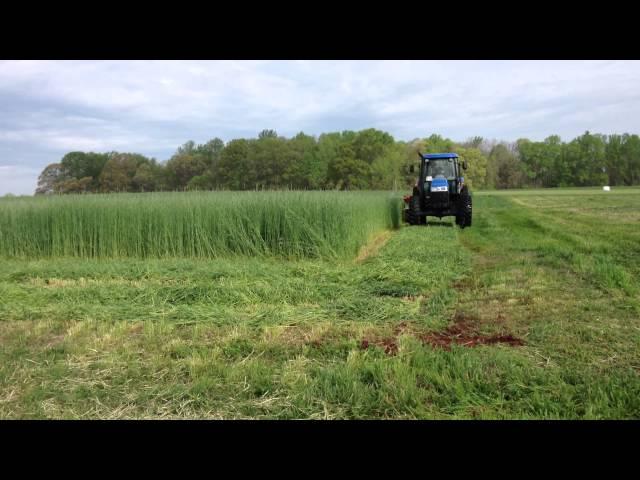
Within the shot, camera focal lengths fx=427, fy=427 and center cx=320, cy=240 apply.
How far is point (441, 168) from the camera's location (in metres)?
15.2

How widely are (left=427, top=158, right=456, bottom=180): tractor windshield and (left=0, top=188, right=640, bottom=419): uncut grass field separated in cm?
613

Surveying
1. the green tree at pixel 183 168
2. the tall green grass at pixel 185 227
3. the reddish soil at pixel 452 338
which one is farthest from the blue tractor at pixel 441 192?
the green tree at pixel 183 168

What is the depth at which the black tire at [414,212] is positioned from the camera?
1520 cm

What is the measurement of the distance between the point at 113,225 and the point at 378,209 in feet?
28.8

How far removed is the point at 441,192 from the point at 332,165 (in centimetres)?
3120

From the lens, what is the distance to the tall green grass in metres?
9.48

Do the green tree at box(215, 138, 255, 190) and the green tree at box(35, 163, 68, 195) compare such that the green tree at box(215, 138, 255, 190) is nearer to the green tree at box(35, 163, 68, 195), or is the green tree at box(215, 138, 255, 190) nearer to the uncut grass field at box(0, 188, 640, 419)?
the green tree at box(35, 163, 68, 195)

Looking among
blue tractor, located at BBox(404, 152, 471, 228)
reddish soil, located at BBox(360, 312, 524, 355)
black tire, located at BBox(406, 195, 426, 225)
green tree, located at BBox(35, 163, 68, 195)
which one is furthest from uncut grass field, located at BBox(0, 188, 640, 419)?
green tree, located at BBox(35, 163, 68, 195)

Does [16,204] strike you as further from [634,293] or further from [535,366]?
[634,293]

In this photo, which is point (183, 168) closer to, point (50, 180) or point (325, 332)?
point (50, 180)

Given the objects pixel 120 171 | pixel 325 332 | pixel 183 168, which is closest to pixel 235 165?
pixel 183 168

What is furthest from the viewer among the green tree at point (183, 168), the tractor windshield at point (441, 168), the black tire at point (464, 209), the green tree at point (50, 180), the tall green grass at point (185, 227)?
the green tree at point (183, 168)

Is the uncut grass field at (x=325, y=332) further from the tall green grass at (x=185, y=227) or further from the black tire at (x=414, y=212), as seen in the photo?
the black tire at (x=414, y=212)

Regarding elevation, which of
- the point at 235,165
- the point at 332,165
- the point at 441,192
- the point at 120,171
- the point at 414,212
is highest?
the point at 332,165
